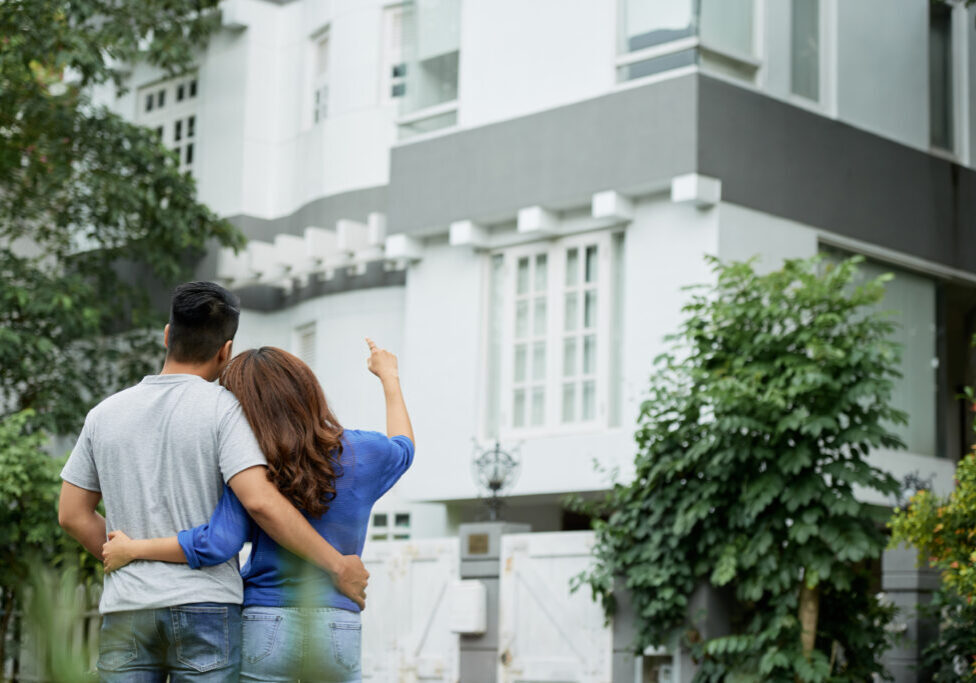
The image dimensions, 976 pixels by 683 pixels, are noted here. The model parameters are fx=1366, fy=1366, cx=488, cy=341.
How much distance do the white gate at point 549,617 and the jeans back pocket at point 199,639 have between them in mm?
6415

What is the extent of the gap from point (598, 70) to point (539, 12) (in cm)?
97

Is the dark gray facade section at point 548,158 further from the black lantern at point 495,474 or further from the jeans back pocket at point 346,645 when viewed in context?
Result: the jeans back pocket at point 346,645

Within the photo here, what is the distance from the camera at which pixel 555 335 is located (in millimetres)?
12227

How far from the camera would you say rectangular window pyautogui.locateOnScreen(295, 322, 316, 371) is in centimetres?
1540

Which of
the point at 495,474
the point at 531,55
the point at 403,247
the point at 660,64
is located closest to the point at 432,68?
the point at 531,55

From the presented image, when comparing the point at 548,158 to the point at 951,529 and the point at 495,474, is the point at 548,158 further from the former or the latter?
the point at 951,529

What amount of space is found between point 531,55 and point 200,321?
9.57 meters

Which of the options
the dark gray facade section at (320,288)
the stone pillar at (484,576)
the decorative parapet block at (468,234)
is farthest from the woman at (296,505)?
the dark gray facade section at (320,288)

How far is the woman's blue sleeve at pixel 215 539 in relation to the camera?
3.20m

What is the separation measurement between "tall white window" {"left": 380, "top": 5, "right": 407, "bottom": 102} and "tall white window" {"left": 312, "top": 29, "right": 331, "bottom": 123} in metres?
0.91

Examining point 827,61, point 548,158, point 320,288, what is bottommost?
point 320,288

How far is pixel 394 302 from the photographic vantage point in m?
14.4

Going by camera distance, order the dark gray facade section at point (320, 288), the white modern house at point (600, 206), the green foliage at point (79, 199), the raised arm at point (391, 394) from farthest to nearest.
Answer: the dark gray facade section at point (320, 288)
the green foliage at point (79, 199)
the white modern house at point (600, 206)
the raised arm at point (391, 394)

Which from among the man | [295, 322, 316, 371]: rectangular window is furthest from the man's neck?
[295, 322, 316, 371]: rectangular window
